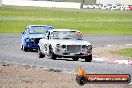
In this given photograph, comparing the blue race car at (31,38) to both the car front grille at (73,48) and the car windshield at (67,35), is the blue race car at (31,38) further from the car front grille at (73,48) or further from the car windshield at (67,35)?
the car front grille at (73,48)

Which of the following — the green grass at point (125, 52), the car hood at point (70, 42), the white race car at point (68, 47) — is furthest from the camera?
the green grass at point (125, 52)

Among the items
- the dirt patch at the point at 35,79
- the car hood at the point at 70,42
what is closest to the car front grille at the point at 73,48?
the car hood at the point at 70,42

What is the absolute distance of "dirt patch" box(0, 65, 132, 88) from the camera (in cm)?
1549

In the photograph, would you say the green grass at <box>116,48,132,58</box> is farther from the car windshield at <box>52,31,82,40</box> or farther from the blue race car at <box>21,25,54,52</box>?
the blue race car at <box>21,25,54,52</box>

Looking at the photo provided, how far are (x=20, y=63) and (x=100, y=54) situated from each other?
21.6 feet

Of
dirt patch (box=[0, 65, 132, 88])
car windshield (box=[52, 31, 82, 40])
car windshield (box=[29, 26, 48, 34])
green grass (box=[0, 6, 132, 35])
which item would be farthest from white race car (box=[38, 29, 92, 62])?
green grass (box=[0, 6, 132, 35])

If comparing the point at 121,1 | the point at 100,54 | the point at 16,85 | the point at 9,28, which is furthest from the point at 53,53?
the point at 121,1

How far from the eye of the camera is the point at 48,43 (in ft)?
81.4

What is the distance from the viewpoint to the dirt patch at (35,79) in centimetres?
1549

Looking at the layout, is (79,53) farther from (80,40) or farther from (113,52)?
(113,52)

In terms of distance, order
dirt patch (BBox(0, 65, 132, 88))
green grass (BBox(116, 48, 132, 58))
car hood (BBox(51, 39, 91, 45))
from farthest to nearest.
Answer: green grass (BBox(116, 48, 132, 58)) < car hood (BBox(51, 39, 91, 45)) < dirt patch (BBox(0, 65, 132, 88))

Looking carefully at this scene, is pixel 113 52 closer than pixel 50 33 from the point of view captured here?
No

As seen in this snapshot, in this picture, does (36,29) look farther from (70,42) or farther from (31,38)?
(70,42)

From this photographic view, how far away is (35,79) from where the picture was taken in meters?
17.0
